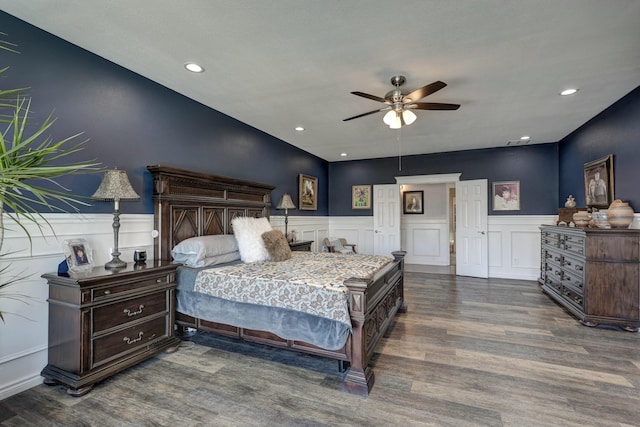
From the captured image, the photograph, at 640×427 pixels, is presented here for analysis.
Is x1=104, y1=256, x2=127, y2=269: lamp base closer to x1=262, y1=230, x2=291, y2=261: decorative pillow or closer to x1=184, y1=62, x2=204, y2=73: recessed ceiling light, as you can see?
x1=262, y1=230, x2=291, y2=261: decorative pillow

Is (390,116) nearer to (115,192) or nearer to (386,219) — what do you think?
(115,192)

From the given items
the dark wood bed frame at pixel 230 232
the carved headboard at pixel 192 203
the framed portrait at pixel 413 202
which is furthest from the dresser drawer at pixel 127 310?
the framed portrait at pixel 413 202

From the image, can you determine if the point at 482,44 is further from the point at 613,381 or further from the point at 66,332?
the point at 66,332

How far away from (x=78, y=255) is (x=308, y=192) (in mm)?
4405

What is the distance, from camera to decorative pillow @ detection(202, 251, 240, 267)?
117 inches

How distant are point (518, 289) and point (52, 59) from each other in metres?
6.63

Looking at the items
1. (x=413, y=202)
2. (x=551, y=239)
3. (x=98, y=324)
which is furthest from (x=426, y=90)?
(x=413, y=202)

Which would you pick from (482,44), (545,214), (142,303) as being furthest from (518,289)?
(142,303)

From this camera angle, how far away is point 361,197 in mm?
7117

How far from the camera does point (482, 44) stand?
237 centimetres

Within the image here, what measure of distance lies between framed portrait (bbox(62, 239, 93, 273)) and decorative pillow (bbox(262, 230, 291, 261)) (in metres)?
1.62

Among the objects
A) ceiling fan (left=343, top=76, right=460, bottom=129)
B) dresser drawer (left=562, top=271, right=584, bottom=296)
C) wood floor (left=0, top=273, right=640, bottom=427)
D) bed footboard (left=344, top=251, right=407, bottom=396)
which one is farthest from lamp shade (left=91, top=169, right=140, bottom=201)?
dresser drawer (left=562, top=271, right=584, bottom=296)

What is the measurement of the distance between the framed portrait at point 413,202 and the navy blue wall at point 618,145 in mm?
3558

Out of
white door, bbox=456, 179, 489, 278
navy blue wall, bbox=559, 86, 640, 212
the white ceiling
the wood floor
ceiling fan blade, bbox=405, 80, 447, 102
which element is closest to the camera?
the wood floor
